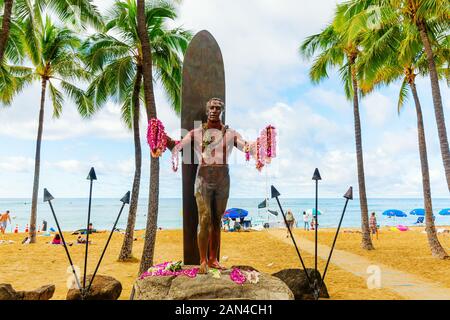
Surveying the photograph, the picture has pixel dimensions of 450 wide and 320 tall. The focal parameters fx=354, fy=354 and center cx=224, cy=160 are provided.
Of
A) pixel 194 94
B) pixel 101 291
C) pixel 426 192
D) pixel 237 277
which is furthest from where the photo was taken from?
pixel 426 192

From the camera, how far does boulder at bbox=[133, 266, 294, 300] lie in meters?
4.07

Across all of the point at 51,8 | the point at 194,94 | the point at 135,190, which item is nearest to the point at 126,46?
the point at 51,8

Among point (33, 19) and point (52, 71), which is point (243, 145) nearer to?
point (33, 19)

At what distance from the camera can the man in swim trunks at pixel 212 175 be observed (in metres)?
4.43

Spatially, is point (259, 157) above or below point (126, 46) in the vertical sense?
below

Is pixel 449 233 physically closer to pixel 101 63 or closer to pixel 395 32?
pixel 395 32

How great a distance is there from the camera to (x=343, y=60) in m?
14.8

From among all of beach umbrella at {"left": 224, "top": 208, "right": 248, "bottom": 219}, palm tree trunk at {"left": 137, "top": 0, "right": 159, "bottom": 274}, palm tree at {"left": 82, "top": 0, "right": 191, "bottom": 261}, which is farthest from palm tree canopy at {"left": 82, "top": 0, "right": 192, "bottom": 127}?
beach umbrella at {"left": 224, "top": 208, "right": 248, "bottom": 219}

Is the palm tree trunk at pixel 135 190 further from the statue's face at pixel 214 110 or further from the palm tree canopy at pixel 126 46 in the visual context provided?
the statue's face at pixel 214 110

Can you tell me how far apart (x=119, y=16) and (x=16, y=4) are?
3044 mm

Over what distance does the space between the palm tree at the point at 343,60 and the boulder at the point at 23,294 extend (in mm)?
10746

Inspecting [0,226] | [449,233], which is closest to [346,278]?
[449,233]

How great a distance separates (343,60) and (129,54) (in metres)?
8.71

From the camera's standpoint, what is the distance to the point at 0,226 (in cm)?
2130
